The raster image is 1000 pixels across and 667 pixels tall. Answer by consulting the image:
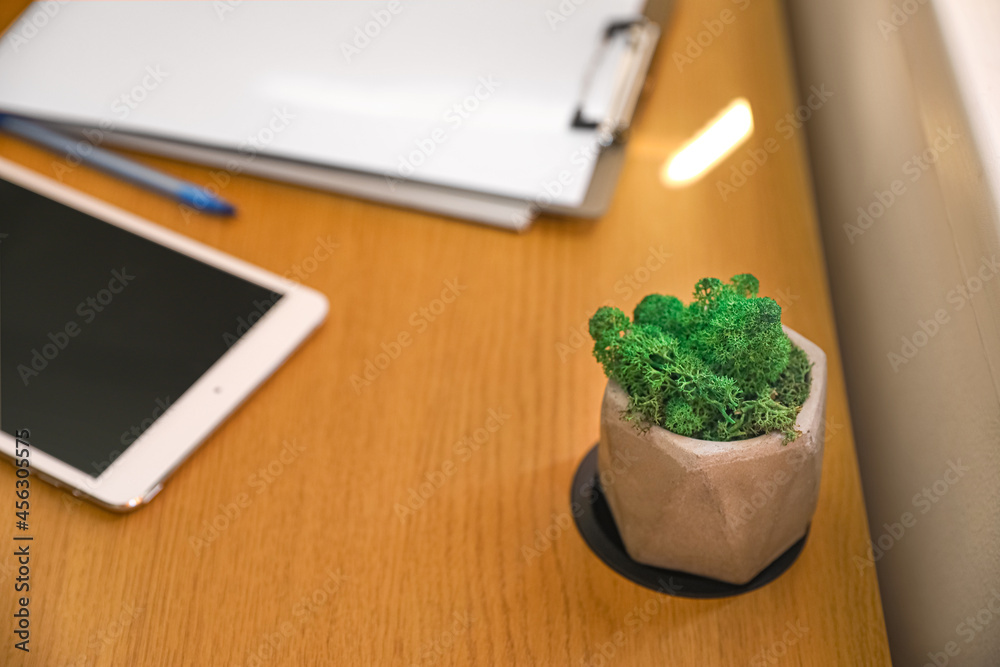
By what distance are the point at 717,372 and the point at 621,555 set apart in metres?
0.17

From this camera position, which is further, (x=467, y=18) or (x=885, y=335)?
(x=467, y=18)

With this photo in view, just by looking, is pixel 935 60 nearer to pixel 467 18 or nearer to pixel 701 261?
pixel 701 261

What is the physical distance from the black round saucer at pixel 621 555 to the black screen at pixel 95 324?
0.29m

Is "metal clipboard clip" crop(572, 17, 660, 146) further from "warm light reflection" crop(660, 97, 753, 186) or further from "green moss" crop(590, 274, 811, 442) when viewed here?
"green moss" crop(590, 274, 811, 442)

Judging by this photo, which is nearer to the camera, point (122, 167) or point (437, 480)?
point (437, 480)

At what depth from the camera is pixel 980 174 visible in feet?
1.54

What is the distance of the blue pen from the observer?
0.74 meters

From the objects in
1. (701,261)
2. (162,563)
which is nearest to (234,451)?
(162,563)

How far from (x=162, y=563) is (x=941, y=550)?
1.61 ft

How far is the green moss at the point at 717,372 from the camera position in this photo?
419 millimetres

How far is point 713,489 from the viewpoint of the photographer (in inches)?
17.2

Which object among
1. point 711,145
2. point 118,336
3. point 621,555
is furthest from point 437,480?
point 711,145

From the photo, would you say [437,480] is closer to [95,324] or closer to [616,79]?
[95,324]

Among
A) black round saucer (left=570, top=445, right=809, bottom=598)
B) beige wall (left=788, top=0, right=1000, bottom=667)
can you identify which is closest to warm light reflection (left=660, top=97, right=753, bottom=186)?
beige wall (left=788, top=0, right=1000, bottom=667)
